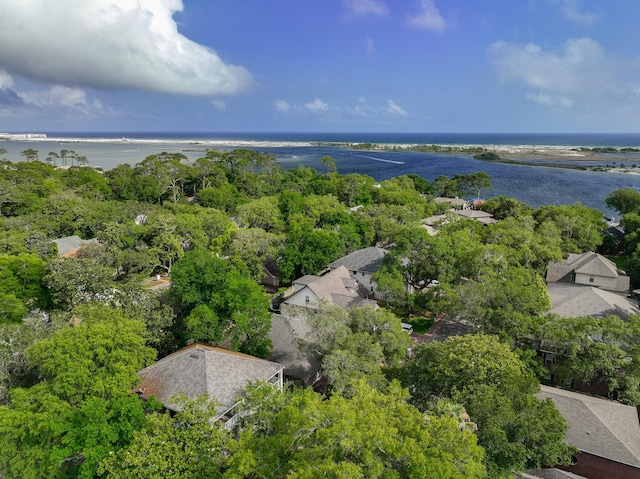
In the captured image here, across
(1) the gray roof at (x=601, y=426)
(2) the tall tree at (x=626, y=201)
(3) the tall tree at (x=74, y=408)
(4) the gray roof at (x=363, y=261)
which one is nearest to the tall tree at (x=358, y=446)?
(3) the tall tree at (x=74, y=408)

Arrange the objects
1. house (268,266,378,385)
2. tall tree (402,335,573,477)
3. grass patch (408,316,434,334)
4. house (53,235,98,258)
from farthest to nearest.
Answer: house (53,235,98,258)
grass patch (408,316,434,334)
house (268,266,378,385)
tall tree (402,335,573,477)

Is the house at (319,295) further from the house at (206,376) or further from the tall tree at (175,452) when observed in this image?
the tall tree at (175,452)

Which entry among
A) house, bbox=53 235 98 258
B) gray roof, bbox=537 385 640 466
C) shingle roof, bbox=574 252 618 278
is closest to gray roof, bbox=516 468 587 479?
gray roof, bbox=537 385 640 466

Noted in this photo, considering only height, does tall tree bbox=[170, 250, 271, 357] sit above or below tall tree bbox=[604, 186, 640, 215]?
below

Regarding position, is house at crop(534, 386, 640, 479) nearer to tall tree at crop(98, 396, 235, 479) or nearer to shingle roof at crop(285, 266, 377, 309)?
shingle roof at crop(285, 266, 377, 309)

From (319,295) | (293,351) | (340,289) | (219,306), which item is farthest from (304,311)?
(219,306)

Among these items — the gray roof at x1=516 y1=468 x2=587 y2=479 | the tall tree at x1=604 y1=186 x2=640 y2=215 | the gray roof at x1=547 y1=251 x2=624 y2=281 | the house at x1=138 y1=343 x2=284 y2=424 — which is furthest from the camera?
the tall tree at x1=604 y1=186 x2=640 y2=215

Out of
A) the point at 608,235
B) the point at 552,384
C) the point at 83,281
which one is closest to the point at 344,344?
the point at 552,384

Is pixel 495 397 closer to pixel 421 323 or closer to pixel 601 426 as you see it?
pixel 601 426

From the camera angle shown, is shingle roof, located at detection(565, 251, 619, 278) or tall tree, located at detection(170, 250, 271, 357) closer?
tall tree, located at detection(170, 250, 271, 357)
